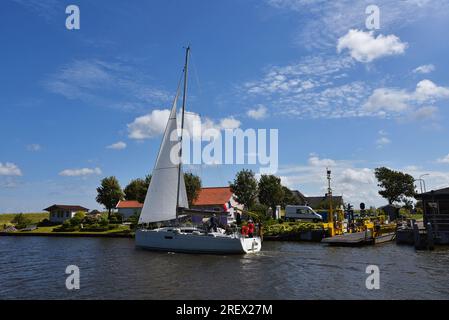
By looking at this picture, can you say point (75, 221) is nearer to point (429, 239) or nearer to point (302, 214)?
point (302, 214)

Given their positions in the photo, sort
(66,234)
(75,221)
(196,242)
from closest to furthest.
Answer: (196,242) → (66,234) → (75,221)

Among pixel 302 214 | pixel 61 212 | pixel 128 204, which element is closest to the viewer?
pixel 302 214

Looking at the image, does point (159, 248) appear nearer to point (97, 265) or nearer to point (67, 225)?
point (97, 265)

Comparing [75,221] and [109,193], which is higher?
[109,193]

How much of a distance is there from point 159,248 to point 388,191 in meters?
83.8

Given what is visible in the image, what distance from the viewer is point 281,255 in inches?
1280

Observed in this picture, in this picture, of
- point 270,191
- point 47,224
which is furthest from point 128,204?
point 270,191

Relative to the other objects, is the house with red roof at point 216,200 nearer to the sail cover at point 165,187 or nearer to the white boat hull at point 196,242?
the sail cover at point 165,187

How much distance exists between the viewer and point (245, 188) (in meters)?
74.2

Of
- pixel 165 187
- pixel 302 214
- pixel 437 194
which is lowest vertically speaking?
pixel 302 214

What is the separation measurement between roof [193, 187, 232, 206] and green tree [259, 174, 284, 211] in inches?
292

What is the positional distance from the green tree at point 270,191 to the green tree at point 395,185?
139ft

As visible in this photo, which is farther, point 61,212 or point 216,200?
point 61,212

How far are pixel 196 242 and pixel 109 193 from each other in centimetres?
5153
